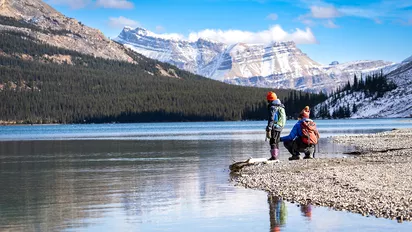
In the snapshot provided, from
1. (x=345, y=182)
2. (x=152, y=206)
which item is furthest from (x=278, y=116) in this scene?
(x=152, y=206)

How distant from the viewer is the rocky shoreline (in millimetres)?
21141

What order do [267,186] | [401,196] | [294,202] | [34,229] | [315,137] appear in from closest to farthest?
1. [34,229]
2. [401,196]
3. [294,202]
4. [267,186]
5. [315,137]

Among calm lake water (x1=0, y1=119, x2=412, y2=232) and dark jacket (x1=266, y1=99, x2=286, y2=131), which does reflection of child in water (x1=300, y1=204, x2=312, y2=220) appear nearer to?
calm lake water (x1=0, y1=119, x2=412, y2=232)

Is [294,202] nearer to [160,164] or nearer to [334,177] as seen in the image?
[334,177]

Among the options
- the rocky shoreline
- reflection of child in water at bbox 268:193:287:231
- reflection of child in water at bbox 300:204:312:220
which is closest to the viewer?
reflection of child in water at bbox 268:193:287:231

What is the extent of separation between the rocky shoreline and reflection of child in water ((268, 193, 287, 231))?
48cm

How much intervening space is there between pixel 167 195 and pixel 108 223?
6.86 meters

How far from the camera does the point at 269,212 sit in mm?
22062

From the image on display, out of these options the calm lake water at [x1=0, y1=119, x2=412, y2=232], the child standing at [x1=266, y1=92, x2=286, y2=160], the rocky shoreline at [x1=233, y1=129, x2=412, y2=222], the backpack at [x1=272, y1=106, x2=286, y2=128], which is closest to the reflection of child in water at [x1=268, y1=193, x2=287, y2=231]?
the calm lake water at [x1=0, y1=119, x2=412, y2=232]

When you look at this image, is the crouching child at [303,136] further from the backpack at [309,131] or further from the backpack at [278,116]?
the backpack at [278,116]

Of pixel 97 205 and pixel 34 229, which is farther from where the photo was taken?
pixel 97 205

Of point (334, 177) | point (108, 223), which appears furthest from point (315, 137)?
point (108, 223)

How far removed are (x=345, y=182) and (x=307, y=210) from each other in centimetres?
487

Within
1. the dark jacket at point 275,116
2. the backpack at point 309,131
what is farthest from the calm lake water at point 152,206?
the backpack at point 309,131
